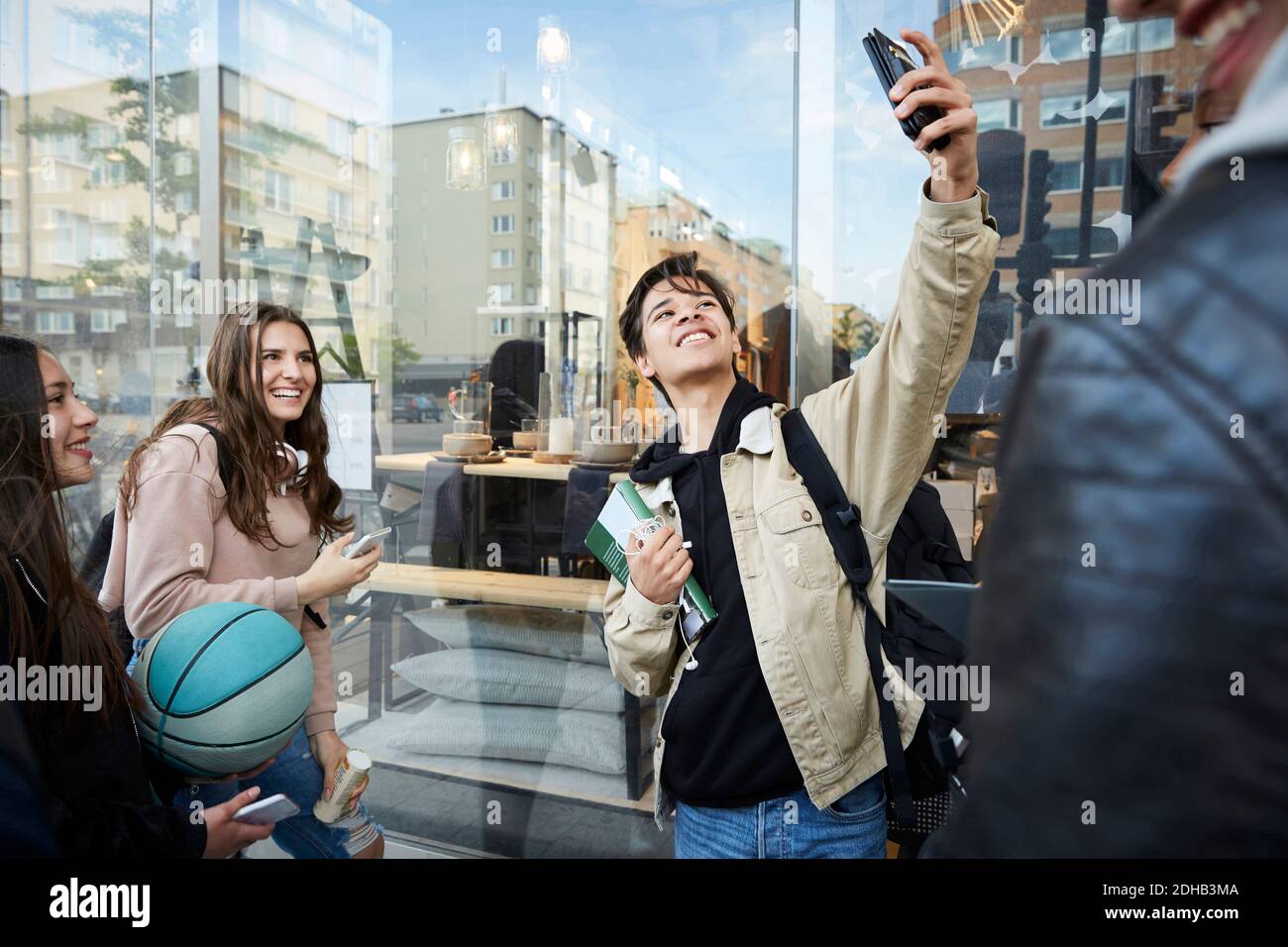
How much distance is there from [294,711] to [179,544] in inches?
15.9

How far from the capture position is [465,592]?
9.35 feet

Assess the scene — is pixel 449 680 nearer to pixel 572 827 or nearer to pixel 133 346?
pixel 572 827

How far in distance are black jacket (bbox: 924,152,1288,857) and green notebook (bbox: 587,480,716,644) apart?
871 millimetres

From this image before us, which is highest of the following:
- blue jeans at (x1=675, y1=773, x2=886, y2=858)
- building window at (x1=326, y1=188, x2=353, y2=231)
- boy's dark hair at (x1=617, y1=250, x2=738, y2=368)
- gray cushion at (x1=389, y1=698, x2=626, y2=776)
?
building window at (x1=326, y1=188, x2=353, y2=231)

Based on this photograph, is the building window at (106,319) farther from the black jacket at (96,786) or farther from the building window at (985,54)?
the building window at (985,54)

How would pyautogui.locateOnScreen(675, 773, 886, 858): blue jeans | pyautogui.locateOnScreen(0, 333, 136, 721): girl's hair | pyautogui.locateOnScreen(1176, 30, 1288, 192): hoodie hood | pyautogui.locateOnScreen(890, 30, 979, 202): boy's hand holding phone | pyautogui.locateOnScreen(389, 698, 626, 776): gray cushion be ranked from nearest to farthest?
pyautogui.locateOnScreen(1176, 30, 1288, 192): hoodie hood
pyautogui.locateOnScreen(890, 30, 979, 202): boy's hand holding phone
pyautogui.locateOnScreen(0, 333, 136, 721): girl's hair
pyautogui.locateOnScreen(675, 773, 886, 858): blue jeans
pyautogui.locateOnScreen(389, 698, 626, 776): gray cushion

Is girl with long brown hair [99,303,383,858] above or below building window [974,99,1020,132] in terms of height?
below

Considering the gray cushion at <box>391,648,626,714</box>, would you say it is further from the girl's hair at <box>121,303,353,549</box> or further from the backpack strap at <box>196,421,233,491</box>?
the backpack strap at <box>196,421,233,491</box>

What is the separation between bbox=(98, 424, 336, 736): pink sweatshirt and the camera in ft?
4.79

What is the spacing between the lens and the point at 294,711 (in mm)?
1395

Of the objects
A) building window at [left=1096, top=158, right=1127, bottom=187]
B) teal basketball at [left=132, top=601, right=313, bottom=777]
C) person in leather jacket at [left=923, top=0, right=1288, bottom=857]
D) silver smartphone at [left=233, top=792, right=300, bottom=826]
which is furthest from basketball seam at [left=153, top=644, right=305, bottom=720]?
building window at [left=1096, top=158, right=1127, bottom=187]

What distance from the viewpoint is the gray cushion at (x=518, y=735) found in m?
2.62
